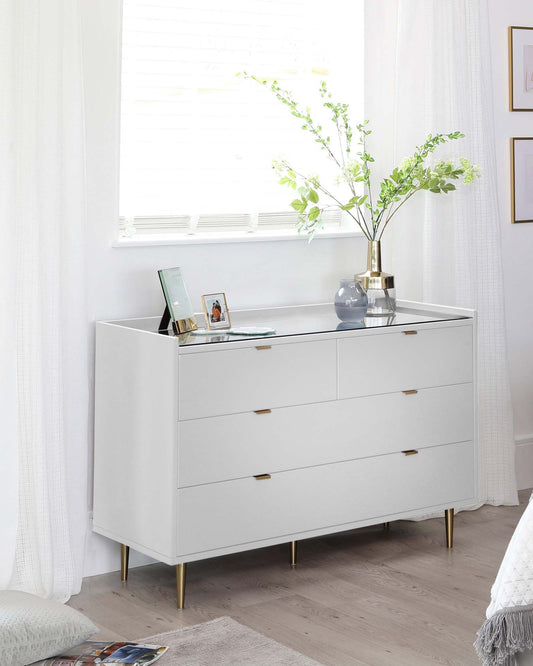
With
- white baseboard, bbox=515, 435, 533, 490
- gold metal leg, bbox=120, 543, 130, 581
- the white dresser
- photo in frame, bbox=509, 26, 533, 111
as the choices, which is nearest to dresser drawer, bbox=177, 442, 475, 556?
the white dresser

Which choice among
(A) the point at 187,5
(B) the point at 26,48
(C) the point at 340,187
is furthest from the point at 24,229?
(C) the point at 340,187

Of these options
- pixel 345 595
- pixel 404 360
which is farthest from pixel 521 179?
pixel 345 595

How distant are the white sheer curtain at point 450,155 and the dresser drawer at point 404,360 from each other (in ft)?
1.45

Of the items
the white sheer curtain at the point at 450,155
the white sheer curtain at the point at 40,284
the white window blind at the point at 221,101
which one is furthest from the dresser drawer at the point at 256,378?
the white sheer curtain at the point at 450,155

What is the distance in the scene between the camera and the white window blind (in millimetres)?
3469

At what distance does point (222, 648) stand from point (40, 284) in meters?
1.16

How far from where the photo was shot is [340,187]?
3.95 m

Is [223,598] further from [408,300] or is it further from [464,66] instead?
[464,66]

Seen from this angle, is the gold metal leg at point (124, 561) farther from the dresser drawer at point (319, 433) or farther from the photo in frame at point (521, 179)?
the photo in frame at point (521, 179)

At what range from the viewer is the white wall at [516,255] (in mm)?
4238

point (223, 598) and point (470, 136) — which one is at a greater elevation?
point (470, 136)

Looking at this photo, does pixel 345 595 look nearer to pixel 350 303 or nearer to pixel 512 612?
pixel 350 303

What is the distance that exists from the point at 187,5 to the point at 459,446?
5.79 feet

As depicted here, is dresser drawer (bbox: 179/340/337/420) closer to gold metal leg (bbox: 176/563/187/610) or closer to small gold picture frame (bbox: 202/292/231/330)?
small gold picture frame (bbox: 202/292/231/330)
